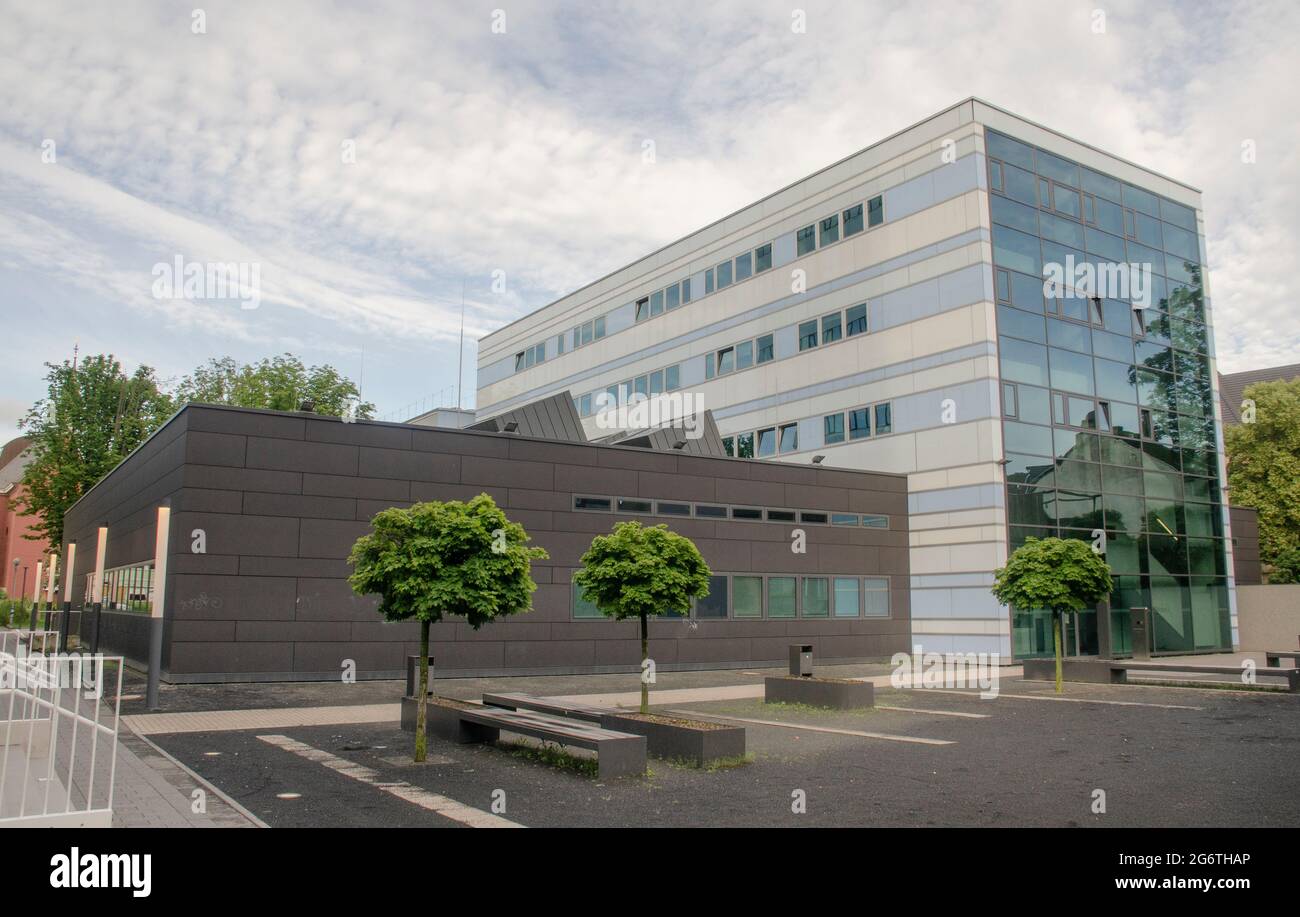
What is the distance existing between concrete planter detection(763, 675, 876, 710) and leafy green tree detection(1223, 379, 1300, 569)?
3737 cm

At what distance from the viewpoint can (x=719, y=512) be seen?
27.9 metres

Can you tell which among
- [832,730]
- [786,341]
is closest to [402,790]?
[832,730]

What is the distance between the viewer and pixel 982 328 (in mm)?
29438

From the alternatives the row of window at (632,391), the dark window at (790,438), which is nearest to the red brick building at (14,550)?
the row of window at (632,391)

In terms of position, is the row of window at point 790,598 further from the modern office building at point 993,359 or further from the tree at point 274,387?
the tree at point 274,387

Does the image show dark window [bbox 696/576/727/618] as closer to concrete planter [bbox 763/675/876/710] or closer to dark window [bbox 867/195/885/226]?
concrete planter [bbox 763/675/876/710]

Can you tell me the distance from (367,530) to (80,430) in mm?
38323

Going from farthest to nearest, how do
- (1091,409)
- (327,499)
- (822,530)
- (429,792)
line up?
(1091,409) → (822,530) → (327,499) → (429,792)

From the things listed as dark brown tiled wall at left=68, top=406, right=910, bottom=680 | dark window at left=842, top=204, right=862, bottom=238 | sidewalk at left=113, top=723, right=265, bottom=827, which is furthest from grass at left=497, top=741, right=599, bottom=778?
dark window at left=842, top=204, right=862, bottom=238

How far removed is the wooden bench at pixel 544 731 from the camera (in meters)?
10.4

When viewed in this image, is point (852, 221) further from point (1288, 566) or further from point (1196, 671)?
point (1288, 566)
